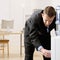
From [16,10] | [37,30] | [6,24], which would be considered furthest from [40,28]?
[16,10]

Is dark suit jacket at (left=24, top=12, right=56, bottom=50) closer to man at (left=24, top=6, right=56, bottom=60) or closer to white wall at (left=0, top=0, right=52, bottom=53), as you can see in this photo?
man at (left=24, top=6, right=56, bottom=60)

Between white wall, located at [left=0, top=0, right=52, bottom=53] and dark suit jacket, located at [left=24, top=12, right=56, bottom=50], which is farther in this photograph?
white wall, located at [left=0, top=0, right=52, bottom=53]

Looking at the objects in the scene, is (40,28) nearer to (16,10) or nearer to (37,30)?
(37,30)

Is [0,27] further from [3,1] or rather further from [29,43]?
[29,43]

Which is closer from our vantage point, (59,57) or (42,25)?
(59,57)

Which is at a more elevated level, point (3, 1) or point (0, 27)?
point (3, 1)

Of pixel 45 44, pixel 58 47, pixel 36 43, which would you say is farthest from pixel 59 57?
pixel 45 44

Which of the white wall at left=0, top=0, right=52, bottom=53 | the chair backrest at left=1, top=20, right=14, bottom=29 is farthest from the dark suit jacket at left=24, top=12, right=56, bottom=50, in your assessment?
the white wall at left=0, top=0, right=52, bottom=53

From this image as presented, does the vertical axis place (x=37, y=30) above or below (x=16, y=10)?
below

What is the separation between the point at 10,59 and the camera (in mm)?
6199

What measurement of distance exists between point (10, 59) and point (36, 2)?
11.9ft

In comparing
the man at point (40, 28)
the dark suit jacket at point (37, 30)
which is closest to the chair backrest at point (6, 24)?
the man at point (40, 28)

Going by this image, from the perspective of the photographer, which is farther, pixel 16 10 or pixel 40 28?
pixel 16 10

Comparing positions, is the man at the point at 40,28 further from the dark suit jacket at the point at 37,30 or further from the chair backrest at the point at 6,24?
the chair backrest at the point at 6,24
